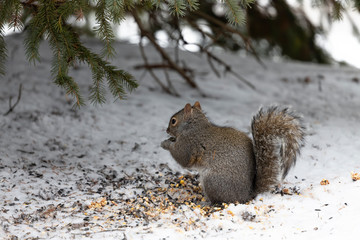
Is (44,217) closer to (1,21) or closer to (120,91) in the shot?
(120,91)

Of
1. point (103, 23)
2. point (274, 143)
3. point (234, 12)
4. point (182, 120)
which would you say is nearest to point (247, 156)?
point (274, 143)

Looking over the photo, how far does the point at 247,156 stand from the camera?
274 cm

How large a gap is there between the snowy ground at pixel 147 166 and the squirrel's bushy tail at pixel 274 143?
5.8 inches

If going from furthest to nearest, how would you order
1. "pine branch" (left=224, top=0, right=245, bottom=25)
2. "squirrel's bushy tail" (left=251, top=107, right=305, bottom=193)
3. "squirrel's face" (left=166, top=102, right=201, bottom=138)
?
"squirrel's face" (left=166, top=102, right=201, bottom=138), "squirrel's bushy tail" (left=251, top=107, right=305, bottom=193), "pine branch" (left=224, top=0, right=245, bottom=25)

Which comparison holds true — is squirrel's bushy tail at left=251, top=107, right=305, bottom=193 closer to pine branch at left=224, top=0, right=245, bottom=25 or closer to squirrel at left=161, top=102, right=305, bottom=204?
squirrel at left=161, top=102, right=305, bottom=204

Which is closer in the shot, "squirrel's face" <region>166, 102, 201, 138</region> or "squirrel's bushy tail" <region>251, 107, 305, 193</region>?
"squirrel's bushy tail" <region>251, 107, 305, 193</region>

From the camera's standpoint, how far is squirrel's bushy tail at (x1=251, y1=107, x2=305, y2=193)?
2621 millimetres

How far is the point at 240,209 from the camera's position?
101 inches

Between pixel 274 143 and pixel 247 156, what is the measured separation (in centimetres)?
20

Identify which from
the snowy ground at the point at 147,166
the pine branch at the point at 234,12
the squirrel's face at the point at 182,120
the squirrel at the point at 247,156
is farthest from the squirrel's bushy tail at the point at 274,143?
the pine branch at the point at 234,12

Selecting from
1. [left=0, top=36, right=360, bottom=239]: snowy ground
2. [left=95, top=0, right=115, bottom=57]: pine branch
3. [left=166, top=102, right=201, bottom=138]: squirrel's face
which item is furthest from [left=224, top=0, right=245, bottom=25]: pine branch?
[left=0, top=36, right=360, bottom=239]: snowy ground

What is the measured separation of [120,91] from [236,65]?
3.91 meters

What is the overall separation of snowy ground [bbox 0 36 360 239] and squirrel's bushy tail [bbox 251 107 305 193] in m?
0.15

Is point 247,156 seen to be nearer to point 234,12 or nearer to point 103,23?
point 234,12
